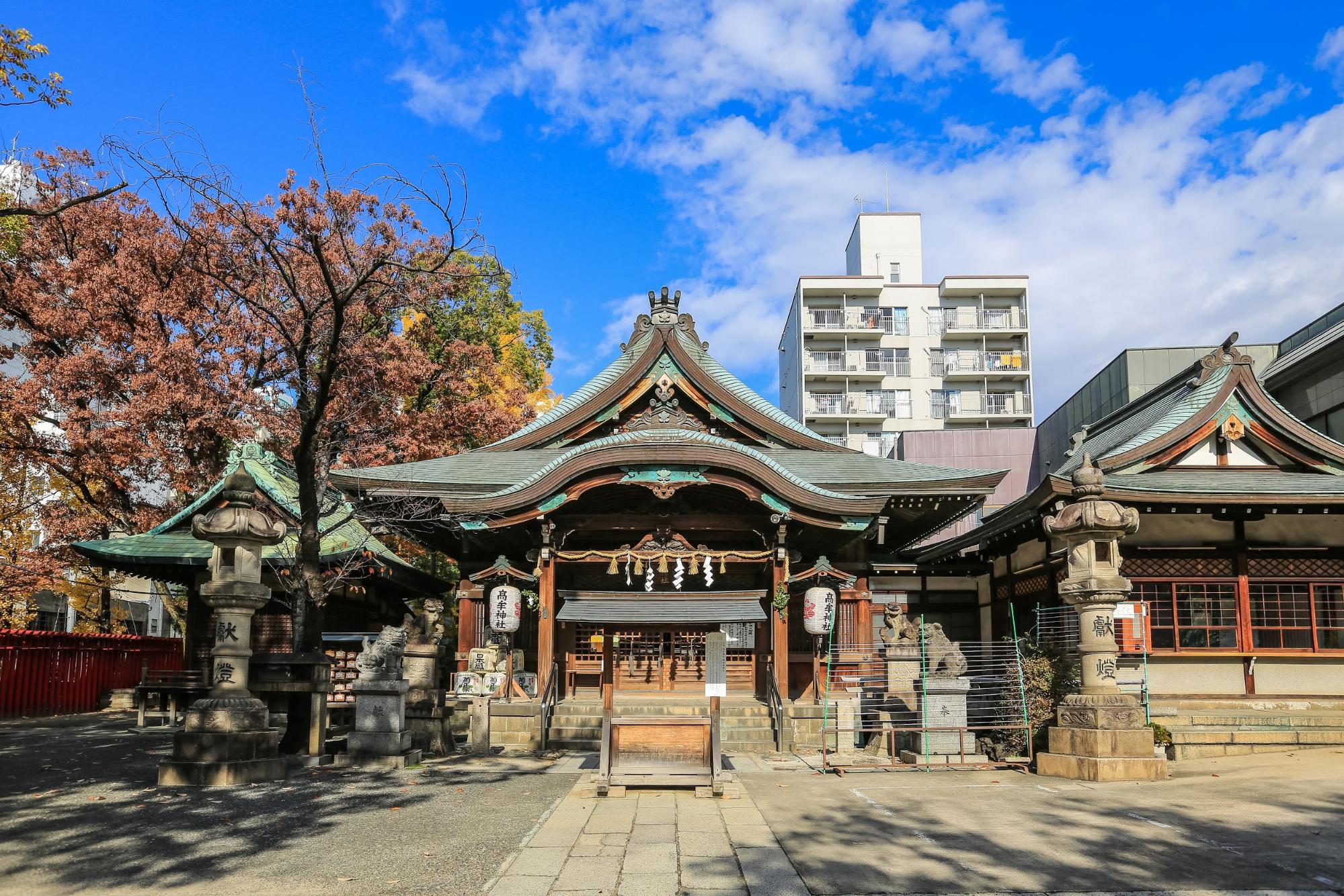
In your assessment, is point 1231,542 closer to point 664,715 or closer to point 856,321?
point 664,715

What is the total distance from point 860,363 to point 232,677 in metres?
47.5

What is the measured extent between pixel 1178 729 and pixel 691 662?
30.1 feet

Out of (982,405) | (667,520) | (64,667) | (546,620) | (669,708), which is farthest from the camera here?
(982,405)

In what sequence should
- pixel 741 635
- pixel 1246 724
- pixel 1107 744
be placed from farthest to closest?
pixel 741 635 → pixel 1246 724 → pixel 1107 744

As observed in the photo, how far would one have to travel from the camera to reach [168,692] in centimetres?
2197

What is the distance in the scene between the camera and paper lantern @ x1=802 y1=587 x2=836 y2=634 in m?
17.0

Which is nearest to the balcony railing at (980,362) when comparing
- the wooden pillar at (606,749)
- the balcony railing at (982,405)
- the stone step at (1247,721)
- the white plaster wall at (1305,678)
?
the balcony railing at (982,405)

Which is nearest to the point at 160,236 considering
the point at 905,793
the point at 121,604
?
the point at 121,604

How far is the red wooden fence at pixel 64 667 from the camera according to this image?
22234 mm

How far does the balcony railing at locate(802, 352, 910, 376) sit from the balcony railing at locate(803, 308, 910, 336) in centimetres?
154

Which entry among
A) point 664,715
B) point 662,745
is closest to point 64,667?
point 664,715

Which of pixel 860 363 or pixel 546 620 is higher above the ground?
pixel 860 363

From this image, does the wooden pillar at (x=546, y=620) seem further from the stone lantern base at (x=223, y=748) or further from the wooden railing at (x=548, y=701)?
the stone lantern base at (x=223, y=748)

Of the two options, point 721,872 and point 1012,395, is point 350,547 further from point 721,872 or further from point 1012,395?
point 1012,395
